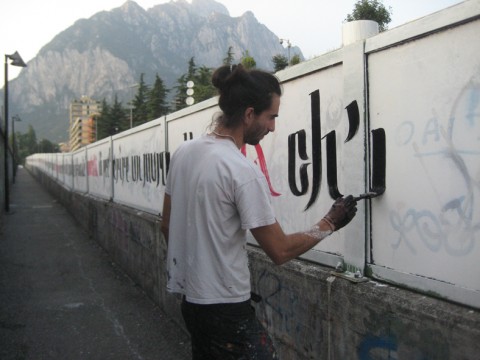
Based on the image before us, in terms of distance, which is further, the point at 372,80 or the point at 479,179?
A: the point at 372,80

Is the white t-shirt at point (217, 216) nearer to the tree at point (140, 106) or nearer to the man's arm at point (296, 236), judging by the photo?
the man's arm at point (296, 236)

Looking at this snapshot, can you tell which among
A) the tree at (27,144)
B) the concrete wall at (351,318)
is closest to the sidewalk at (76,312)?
the concrete wall at (351,318)

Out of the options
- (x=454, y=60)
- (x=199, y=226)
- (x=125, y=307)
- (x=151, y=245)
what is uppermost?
(x=454, y=60)

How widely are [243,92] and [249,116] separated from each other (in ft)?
0.36

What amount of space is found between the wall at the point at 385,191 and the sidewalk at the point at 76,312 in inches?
71.8

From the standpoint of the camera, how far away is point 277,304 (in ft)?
11.3

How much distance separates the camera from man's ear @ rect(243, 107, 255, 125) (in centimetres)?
206

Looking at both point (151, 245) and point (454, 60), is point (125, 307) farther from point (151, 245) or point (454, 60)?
point (454, 60)

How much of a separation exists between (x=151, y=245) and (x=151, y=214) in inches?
32.3

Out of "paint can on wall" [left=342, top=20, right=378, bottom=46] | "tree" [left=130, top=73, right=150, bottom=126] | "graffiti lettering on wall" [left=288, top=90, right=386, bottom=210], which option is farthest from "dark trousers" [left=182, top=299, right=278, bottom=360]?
"tree" [left=130, top=73, right=150, bottom=126]

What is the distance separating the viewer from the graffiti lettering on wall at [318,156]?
8.62 feet

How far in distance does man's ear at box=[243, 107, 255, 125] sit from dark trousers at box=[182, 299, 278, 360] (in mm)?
807

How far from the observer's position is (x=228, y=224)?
6.47 ft

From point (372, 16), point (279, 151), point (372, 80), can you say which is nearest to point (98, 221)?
point (279, 151)
